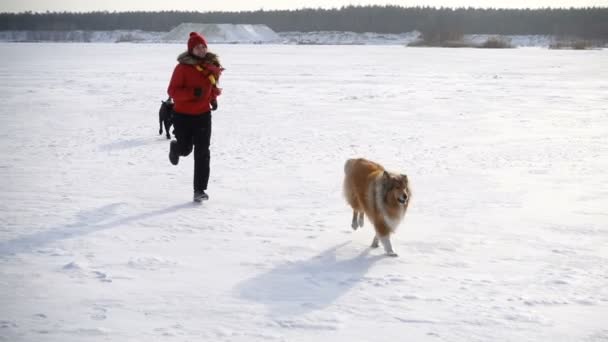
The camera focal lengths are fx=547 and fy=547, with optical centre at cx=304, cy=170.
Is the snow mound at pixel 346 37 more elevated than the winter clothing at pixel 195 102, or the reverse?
the snow mound at pixel 346 37

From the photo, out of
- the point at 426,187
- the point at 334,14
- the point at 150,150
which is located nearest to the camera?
the point at 426,187

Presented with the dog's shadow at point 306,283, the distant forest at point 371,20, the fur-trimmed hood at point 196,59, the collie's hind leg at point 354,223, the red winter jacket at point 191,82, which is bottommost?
the dog's shadow at point 306,283

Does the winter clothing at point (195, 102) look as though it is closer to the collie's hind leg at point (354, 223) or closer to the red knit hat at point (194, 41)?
the red knit hat at point (194, 41)

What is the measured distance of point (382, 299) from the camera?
3400 mm

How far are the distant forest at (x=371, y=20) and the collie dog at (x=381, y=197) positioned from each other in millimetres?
67431

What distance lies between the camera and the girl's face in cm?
510

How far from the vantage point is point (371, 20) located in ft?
351

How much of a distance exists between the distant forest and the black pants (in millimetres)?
66876

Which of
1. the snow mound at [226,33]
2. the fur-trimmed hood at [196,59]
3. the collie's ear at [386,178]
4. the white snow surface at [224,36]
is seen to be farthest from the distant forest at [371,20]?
the collie's ear at [386,178]

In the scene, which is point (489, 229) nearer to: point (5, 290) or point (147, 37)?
point (5, 290)

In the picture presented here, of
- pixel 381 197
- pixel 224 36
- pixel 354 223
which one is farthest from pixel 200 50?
pixel 224 36

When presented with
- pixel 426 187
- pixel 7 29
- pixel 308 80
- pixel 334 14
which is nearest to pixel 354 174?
pixel 426 187

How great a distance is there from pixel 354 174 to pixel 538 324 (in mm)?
1980

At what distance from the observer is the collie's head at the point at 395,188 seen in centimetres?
398
